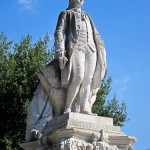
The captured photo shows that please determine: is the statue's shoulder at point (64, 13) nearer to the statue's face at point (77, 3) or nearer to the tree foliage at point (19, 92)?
the statue's face at point (77, 3)

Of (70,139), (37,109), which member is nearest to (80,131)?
(70,139)

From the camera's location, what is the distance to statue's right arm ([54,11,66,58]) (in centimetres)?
1058

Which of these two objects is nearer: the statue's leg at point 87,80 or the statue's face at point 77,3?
the statue's leg at point 87,80

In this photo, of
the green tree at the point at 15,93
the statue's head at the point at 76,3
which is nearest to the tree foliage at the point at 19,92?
the green tree at the point at 15,93

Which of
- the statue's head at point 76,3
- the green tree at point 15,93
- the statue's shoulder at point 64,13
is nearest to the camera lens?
the statue's shoulder at point 64,13

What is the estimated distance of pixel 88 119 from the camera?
10062 mm

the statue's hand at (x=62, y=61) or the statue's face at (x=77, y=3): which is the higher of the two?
the statue's face at (x=77, y=3)

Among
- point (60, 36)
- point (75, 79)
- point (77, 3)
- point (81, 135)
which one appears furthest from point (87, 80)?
point (77, 3)

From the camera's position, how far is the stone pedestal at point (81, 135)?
31.0 feet

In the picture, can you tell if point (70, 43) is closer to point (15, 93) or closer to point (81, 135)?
point (81, 135)

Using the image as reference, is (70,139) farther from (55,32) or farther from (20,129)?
(20,129)

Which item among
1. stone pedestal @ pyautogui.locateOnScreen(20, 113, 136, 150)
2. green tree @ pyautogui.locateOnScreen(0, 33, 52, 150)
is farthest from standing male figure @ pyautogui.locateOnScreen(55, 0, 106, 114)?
green tree @ pyautogui.locateOnScreen(0, 33, 52, 150)

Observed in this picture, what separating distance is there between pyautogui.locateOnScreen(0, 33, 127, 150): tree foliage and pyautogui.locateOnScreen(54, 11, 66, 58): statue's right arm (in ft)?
29.9

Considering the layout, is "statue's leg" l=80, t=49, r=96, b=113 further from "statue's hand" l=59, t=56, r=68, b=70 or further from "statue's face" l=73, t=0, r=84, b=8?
"statue's face" l=73, t=0, r=84, b=8
